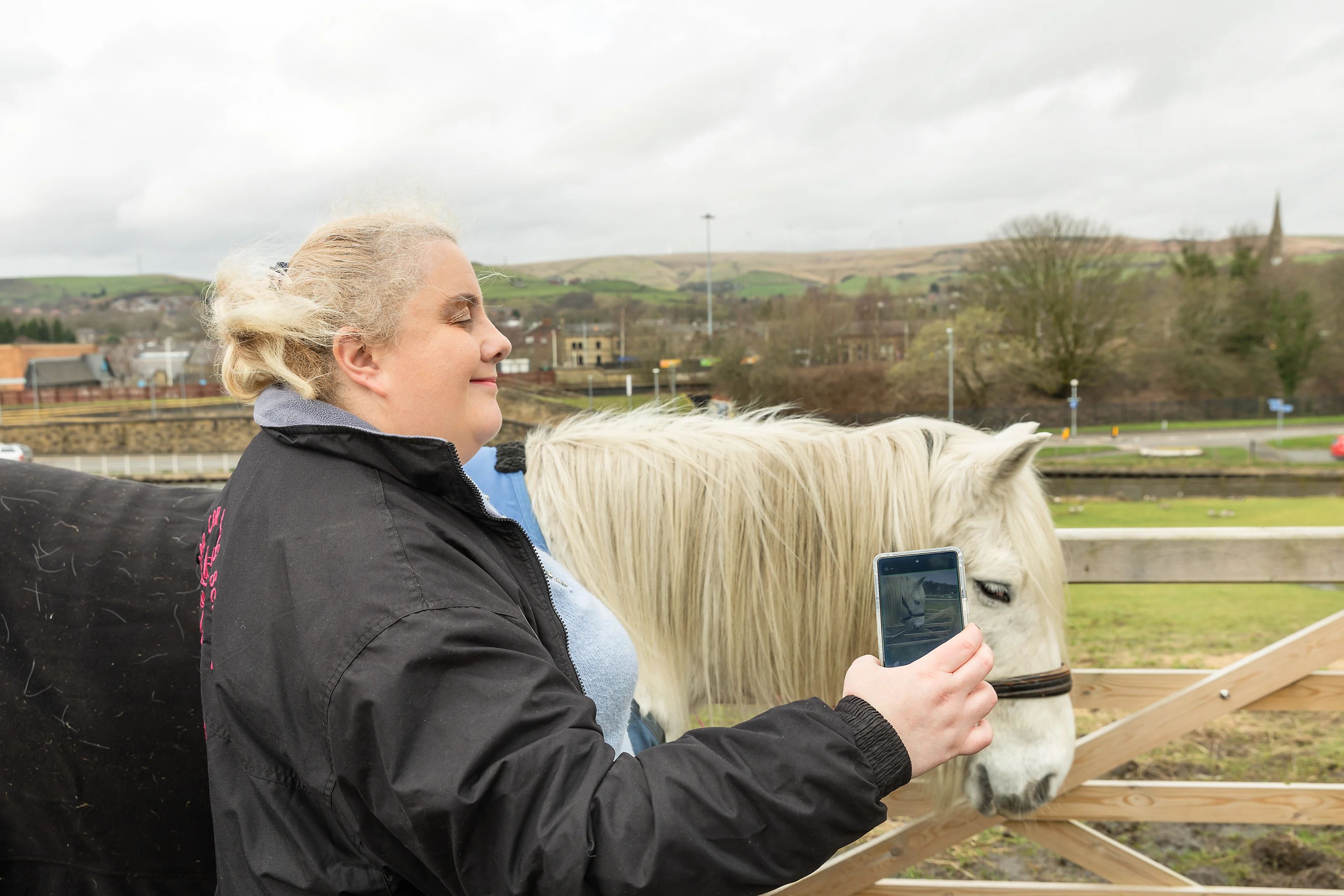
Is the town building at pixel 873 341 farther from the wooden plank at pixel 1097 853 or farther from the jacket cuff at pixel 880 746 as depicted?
the jacket cuff at pixel 880 746

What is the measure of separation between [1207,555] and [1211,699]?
45 centimetres

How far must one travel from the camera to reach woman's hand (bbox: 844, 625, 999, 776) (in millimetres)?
1065

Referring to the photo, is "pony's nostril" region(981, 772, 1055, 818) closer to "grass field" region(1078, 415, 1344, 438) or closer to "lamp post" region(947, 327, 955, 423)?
"lamp post" region(947, 327, 955, 423)

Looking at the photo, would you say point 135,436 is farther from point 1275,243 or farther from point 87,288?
point 87,288

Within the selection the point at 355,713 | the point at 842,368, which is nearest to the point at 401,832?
the point at 355,713

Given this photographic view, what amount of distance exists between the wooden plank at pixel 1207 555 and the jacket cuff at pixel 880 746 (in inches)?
66.1

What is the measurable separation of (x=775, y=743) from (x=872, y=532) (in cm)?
122

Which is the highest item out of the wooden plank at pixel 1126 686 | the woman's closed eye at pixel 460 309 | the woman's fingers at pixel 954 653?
the woman's closed eye at pixel 460 309

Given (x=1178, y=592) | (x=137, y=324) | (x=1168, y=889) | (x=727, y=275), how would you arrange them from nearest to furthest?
(x=1168, y=889), (x=1178, y=592), (x=137, y=324), (x=727, y=275)

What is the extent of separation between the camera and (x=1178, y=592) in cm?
1007

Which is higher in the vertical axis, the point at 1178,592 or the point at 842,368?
the point at 842,368

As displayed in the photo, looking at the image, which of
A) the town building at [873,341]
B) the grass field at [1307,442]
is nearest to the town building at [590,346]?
the town building at [873,341]

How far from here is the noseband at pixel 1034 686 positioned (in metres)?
2.04

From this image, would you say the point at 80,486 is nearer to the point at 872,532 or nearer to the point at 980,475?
the point at 872,532
